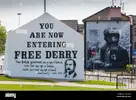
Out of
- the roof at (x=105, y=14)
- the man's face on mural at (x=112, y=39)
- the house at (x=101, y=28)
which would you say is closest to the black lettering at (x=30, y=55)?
the house at (x=101, y=28)

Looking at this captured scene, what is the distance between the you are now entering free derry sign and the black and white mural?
1.88 feet

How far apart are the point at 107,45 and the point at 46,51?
1.39 meters

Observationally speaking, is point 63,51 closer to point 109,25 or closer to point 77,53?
point 77,53

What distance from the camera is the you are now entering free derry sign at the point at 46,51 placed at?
402 centimetres

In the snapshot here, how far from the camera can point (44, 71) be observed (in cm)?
404

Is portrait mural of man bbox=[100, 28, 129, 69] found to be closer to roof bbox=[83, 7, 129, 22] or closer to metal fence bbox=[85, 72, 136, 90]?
metal fence bbox=[85, 72, 136, 90]

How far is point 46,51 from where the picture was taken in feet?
14.6

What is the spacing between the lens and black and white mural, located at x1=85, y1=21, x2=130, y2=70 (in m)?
2.96

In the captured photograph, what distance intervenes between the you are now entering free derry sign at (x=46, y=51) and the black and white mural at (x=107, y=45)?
1.88 feet

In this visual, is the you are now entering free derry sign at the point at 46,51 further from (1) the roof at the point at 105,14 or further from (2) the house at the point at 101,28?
(1) the roof at the point at 105,14

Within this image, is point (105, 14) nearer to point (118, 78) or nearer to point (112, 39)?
point (112, 39)

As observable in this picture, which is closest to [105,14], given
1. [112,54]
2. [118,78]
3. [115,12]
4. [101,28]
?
[115,12]

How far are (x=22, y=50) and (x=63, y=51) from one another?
56cm
